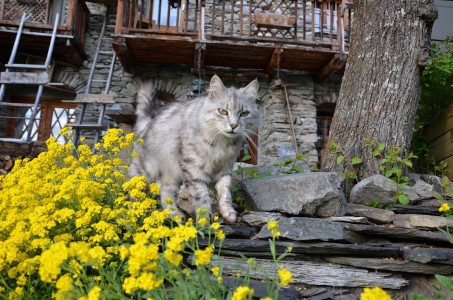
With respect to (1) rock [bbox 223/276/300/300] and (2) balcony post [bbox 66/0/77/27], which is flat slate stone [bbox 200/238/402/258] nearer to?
(1) rock [bbox 223/276/300/300]

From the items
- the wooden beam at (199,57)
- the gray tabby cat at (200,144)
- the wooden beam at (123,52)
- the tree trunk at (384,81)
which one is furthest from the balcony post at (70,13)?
the tree trunk at (384,81)

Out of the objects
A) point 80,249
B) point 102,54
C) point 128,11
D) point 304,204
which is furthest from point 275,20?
point 80,249

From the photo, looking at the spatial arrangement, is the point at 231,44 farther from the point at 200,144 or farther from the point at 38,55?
the point at 200,144

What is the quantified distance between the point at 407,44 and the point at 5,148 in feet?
21.7

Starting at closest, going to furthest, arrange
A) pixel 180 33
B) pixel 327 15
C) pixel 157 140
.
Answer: pixel 157 140, pixel 180 33, pixel 327 15

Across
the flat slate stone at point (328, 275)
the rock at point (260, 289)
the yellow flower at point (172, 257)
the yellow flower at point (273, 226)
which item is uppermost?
the yellow flower at point (273, 226)

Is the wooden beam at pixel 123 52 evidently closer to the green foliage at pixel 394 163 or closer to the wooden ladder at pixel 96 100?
the wooden ladder at pixel 96 100

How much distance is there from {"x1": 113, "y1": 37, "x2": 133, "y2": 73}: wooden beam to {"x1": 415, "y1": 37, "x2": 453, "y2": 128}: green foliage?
5.35 m

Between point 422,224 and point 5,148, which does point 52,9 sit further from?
point 422,224

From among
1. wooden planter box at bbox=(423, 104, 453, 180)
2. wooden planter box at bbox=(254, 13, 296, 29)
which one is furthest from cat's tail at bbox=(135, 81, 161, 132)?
wooden planter box at bbox=(254, 13, 296, 29)

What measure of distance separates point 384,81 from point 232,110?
5.42 feet

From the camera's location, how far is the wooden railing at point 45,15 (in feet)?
27.9

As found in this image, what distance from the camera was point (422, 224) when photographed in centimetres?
281

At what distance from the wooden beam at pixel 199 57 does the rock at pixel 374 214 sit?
5.36 metres
